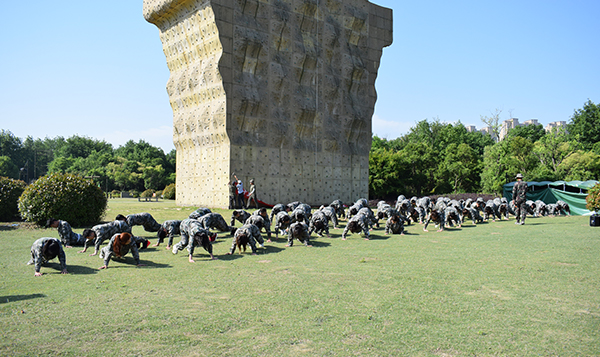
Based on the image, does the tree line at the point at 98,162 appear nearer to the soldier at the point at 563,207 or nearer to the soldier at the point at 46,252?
the soldier at the point at 46,252

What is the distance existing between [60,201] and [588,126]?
77906mm

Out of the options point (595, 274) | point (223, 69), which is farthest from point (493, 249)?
point (223, 69)

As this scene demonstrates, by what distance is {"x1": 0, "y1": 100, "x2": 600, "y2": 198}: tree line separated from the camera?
52.3 m

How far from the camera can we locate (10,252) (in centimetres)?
1241

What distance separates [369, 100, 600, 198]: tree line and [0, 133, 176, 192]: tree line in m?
38.0

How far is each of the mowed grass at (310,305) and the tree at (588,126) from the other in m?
69.8

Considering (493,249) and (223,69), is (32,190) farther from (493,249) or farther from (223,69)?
(493,249)

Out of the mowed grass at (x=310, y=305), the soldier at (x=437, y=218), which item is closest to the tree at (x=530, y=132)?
the soldier at (x=437, y=218)

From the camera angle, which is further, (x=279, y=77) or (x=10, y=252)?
(x=279, y=77)

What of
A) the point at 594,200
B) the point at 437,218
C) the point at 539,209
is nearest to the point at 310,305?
the point at 437,218

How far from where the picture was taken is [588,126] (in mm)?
68375

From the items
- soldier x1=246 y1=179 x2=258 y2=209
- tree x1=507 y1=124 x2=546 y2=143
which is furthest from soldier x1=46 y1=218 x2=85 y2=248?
tree x1=507 y1=124 x2=546 y2=143

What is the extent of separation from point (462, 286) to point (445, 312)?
1.89m

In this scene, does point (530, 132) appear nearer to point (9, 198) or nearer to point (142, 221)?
point (142, 221)
